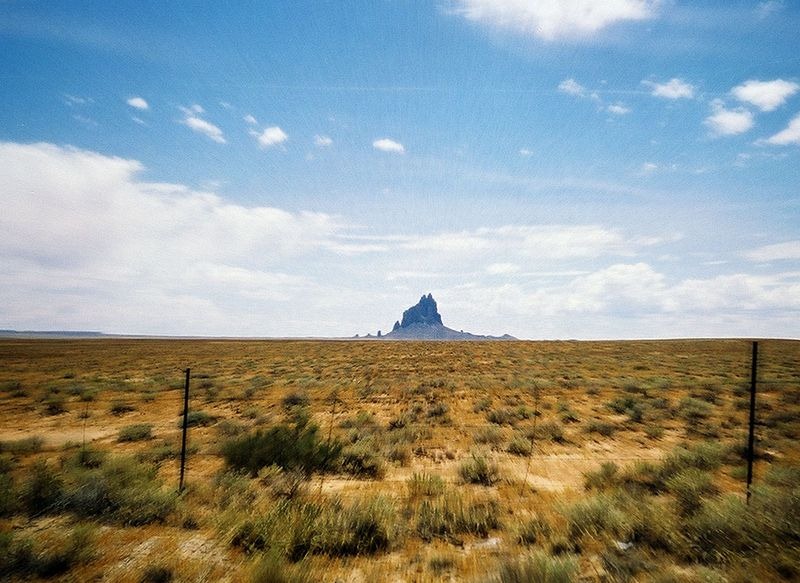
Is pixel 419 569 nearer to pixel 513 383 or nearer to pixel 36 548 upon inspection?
pixel 36 548

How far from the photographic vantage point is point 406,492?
8047 mm

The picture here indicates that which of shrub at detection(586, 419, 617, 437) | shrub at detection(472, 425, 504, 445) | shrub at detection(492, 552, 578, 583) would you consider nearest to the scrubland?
shrub at detection(492, 552, 578, 583)

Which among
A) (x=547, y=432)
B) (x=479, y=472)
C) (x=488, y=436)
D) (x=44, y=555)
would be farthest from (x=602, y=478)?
(x=44, y=555)

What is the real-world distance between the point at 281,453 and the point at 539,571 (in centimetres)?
692

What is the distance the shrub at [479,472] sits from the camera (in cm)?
876

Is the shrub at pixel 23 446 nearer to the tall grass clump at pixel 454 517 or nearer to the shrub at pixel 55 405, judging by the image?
the shrub at pixel 55 405

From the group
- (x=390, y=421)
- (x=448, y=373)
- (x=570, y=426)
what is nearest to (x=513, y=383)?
(x=448, y=373)

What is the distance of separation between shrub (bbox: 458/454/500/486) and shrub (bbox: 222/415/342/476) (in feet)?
10.2

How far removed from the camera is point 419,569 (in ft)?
17.2

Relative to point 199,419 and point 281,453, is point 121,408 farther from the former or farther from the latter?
point 281,453

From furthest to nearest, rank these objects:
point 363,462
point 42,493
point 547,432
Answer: point 547,432, point 363,462, point 42,493

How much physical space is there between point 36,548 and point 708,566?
8.35 m

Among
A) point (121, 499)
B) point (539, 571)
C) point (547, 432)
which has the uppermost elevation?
point (539, 571)

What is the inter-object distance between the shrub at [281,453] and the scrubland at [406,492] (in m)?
0.05
